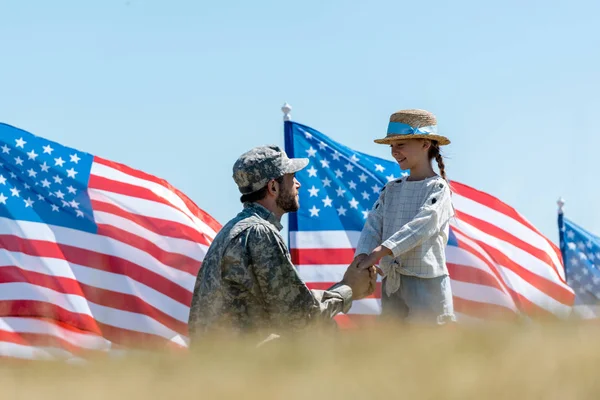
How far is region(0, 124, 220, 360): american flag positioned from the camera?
958 cm

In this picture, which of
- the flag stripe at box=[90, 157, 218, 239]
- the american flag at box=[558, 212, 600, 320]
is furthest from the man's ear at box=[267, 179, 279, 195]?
the american flag at box=[558, 212, 600, 320]

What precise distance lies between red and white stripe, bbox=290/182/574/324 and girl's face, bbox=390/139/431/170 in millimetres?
3698

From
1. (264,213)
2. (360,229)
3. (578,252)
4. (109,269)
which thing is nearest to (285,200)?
(264,213)

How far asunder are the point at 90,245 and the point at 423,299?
501cm

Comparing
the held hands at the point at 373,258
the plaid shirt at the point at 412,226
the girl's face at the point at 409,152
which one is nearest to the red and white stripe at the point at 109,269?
the plaid shirt at the point at 412,226

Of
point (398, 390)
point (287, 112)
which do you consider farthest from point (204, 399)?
point (287, 112)

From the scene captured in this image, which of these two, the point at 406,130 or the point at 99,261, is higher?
the point at 406,130

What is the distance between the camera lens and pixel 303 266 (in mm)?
10117

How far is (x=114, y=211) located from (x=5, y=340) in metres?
1.82

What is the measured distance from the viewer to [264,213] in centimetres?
499

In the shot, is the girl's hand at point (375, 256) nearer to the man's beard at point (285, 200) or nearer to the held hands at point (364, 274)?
the held hands at point (364, 274)

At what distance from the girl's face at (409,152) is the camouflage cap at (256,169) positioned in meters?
1.25

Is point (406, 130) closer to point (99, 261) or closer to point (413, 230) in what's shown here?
point (413, 230)

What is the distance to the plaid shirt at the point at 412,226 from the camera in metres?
5.68
